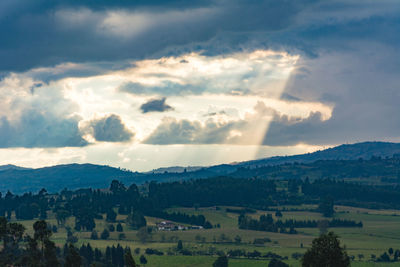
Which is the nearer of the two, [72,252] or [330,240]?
[330,240]

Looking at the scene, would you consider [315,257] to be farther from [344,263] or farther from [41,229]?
[41,229]

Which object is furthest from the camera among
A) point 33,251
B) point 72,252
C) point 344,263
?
point 33,251

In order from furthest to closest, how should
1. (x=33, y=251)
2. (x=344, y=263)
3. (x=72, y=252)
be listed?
(x=33, y=251) → (x=72, y=252) → (x=344, y=263)

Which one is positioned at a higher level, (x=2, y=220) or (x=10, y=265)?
(x=2, y=220)

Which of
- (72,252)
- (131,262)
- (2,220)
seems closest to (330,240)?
(131,262)

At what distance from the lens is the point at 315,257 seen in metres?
166

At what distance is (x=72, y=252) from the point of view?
7008 inches

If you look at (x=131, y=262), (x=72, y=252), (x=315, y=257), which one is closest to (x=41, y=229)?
(x=72, y=252)

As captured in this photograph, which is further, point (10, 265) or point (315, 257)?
point (10, 265)

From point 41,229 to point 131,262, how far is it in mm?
38308

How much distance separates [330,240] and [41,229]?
302 ft

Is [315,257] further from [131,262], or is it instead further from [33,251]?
[33,251]

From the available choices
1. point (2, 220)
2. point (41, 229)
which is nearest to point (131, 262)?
point (41, 229)

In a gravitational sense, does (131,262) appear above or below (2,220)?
below
